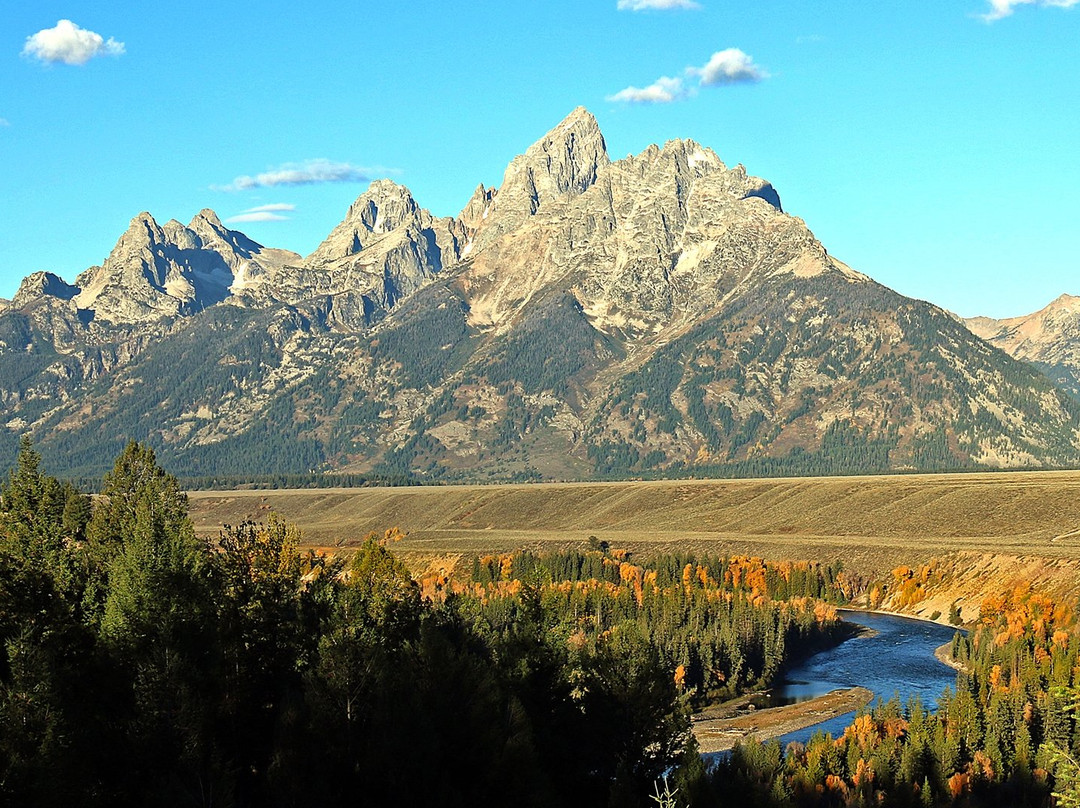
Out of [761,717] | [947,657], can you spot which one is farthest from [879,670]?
[761,717]

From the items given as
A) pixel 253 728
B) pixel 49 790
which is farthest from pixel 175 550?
pixel 49 790

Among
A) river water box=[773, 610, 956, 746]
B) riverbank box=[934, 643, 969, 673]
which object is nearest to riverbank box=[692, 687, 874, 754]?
river water box=[773, 610, 956, 746]

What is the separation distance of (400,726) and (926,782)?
4967cm

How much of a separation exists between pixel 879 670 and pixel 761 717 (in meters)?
27.2

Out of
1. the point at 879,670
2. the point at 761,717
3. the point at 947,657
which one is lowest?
the point at 947,657

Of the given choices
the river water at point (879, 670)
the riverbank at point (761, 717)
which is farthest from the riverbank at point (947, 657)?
the riverbank at point (761, 717)

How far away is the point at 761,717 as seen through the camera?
12644 centimetres

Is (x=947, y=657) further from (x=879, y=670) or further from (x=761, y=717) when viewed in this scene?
(x=761, y=717)

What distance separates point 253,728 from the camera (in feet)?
188

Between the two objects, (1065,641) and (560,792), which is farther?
(1065,641)

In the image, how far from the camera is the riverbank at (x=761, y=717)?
117312 mm

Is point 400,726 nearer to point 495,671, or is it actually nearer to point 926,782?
point 495,671

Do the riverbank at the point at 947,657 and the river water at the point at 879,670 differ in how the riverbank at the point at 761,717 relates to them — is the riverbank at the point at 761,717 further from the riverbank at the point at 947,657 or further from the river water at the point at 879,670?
the riverbank at the point at 947,657

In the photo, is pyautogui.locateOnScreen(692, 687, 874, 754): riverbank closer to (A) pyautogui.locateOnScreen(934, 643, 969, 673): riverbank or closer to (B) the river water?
(B) the river water
